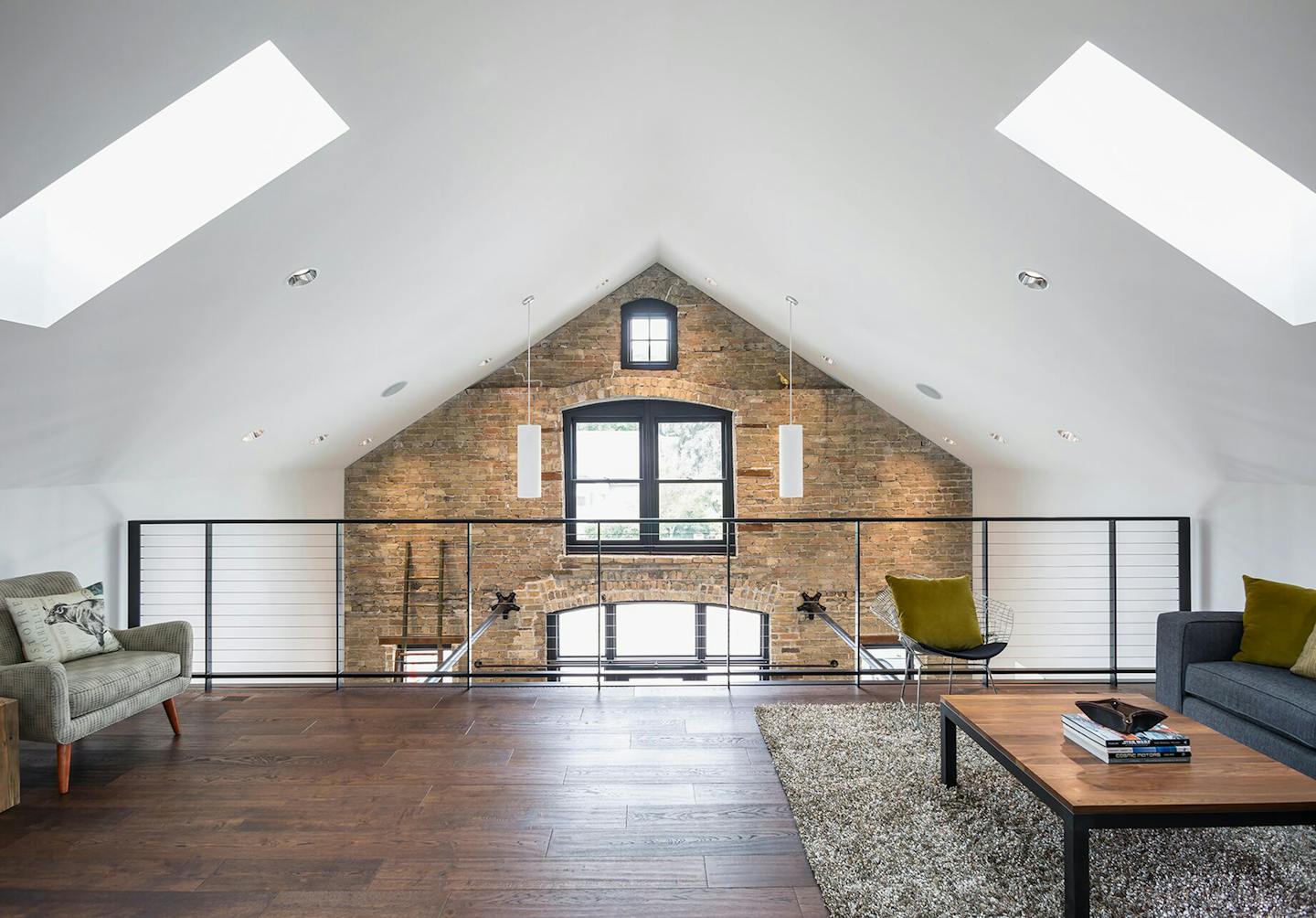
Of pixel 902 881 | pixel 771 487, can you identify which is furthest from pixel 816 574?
pixel 902 881

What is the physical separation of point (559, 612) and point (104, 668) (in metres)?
4.80

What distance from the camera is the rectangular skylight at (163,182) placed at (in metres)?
2.71

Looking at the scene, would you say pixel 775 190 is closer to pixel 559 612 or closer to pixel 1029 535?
pixel 1029 535

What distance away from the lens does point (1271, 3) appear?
1817mm

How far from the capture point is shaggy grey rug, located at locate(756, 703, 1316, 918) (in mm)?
2254

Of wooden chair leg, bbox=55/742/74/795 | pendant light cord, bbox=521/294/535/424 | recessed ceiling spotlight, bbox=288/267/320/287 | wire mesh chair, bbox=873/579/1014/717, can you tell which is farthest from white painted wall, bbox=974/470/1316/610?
wooden chair leg, bbox=55/742/74/795

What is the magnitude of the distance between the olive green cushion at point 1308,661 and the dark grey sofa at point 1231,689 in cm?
3

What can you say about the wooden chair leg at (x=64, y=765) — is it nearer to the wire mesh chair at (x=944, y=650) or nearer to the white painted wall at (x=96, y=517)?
the white painted wall at (x=96, y=517)

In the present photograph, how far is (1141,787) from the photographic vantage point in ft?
7.29

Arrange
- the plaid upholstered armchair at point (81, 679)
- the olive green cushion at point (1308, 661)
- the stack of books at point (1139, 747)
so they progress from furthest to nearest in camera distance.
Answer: the olive green cushion at point (1308, 661), the plaid upholstered armchair at point (81, 679), the stack of books at point (1139, 747)

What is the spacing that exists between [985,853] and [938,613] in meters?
1.56

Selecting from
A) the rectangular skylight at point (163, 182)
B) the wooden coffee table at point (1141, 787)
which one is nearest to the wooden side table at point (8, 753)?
the rectangular skylight at point (163, 182)

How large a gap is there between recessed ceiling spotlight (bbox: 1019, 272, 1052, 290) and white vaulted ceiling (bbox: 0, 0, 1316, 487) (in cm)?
6

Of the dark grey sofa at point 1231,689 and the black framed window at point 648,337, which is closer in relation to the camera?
the dark grey sofa at point 1231,689
